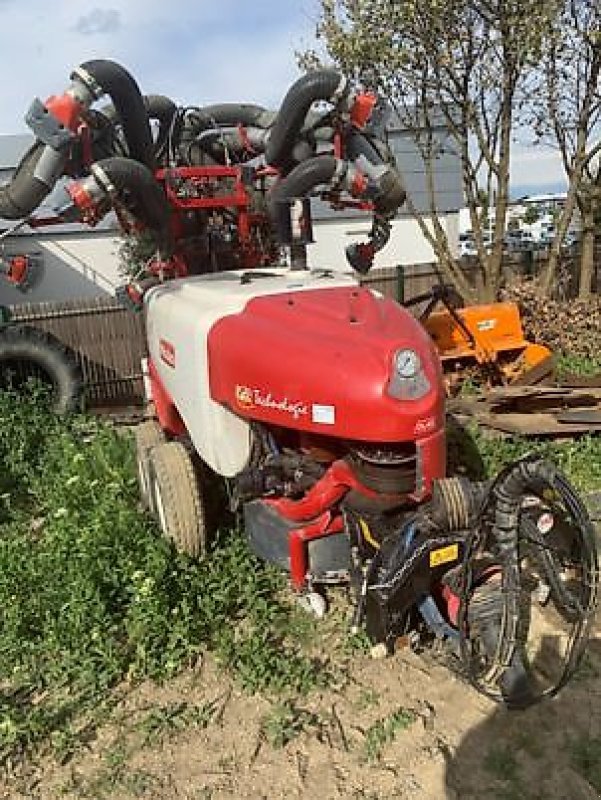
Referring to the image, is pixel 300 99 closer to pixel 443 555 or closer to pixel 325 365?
pixel 325 365

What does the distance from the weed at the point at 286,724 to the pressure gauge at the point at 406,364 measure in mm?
1388

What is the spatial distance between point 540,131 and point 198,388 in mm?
8468

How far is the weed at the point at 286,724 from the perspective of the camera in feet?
9.87

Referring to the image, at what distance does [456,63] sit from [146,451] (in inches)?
290

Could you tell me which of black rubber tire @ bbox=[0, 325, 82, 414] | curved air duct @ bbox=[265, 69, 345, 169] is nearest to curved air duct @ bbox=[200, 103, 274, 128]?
curved air duct @ bbox=[265, 69, 345, 169]

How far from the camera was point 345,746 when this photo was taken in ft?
9.70

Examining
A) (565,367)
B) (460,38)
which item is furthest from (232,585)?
(460,38)

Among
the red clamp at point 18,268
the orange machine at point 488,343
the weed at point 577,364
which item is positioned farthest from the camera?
the weed at point 577,364

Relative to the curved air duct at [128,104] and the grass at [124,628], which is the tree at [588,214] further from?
the grass at [124,628]

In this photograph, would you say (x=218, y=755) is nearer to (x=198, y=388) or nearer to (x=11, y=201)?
(x=198, y=388)

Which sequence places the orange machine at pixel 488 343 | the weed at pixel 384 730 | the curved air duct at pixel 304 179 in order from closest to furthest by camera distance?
the weed at pixel 384 730
the curved air duct at pixel 304 179
the orange machine at pixel 488 343

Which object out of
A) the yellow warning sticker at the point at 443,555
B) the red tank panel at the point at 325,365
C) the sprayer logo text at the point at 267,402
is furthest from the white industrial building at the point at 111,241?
the yellow warning sticker at the point at 443,555

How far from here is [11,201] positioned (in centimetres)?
434

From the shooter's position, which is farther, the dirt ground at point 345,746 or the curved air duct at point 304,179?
the curved air duct at point 304,179
